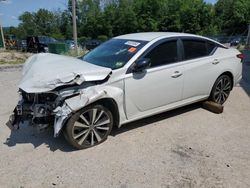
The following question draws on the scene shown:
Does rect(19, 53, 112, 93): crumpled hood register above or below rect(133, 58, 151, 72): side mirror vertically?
below

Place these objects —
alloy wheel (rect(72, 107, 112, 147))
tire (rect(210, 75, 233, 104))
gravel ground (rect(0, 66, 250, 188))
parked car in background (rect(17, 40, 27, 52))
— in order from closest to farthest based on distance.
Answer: gravel ground (rect(0, 66, 250, 188)) < alloy wheel (rect(72, 107, 112, 147)) < tire (rect(210, 75, 233, 104)) < parked car in background (rect(17, 40, 27, 52))

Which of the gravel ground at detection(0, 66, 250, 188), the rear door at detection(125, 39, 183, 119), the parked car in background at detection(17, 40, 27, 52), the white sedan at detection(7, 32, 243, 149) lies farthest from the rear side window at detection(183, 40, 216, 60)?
the parked car in background at detection(17, 40, 27, 52)

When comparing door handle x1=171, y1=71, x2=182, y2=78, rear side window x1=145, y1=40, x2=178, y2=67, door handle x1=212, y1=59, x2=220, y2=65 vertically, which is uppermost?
rear side window x1=145, y1=40, x2=178, y2=67

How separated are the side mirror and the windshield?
7.0 inches

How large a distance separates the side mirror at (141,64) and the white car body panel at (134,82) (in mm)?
74

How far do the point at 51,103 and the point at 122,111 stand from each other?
1044 mm

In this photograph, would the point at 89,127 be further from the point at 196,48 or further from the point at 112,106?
the point at 196,48

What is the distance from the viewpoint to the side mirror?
3.49 metres

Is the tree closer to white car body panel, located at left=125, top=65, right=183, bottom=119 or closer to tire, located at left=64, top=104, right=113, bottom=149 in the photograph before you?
white car body panel, located at left=125, top=65, right=183, bottom=119

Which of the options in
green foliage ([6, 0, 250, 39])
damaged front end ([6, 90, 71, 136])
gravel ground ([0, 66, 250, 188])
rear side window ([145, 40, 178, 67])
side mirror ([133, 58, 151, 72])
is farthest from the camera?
green foliage ([6, 0, 250, 39])

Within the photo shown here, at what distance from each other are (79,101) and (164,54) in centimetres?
171

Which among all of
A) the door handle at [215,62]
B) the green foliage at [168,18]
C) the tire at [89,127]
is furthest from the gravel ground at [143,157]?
the green foliage at [168,18]

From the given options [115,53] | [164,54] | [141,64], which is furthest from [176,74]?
[115,53]

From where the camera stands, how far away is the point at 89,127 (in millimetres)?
3359
